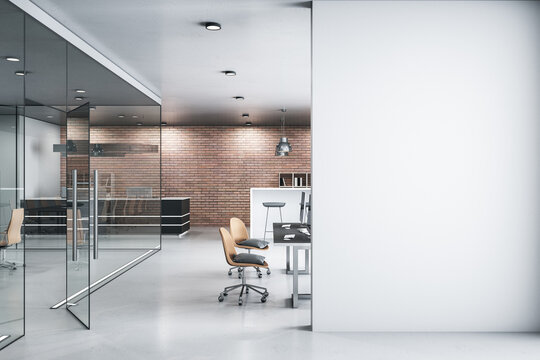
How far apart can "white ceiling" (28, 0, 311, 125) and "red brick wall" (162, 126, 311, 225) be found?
343 centimetres

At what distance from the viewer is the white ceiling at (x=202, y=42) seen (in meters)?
3.87

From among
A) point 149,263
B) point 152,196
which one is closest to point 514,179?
point 149,263

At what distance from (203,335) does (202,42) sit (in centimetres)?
322

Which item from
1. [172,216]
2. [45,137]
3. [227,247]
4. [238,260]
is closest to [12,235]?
[227,247]

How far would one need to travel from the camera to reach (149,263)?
648 cm

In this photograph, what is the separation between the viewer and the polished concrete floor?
3.10 meters

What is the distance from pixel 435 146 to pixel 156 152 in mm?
7831

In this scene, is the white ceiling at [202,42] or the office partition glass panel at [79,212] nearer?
the office partition glass panel at [79,212]

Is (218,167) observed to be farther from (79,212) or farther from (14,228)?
(14,228)

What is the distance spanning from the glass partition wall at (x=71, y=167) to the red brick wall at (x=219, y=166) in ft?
3.19

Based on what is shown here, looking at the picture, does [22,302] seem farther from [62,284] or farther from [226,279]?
[226,279]

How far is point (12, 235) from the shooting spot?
12.8 feet

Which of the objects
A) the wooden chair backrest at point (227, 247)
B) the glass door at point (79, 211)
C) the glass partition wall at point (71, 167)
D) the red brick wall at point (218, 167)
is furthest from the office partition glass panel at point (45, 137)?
the red brick wall at point (218, 167)

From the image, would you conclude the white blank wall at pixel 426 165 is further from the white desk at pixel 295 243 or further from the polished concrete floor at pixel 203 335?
the white desk at pixel 295 243
